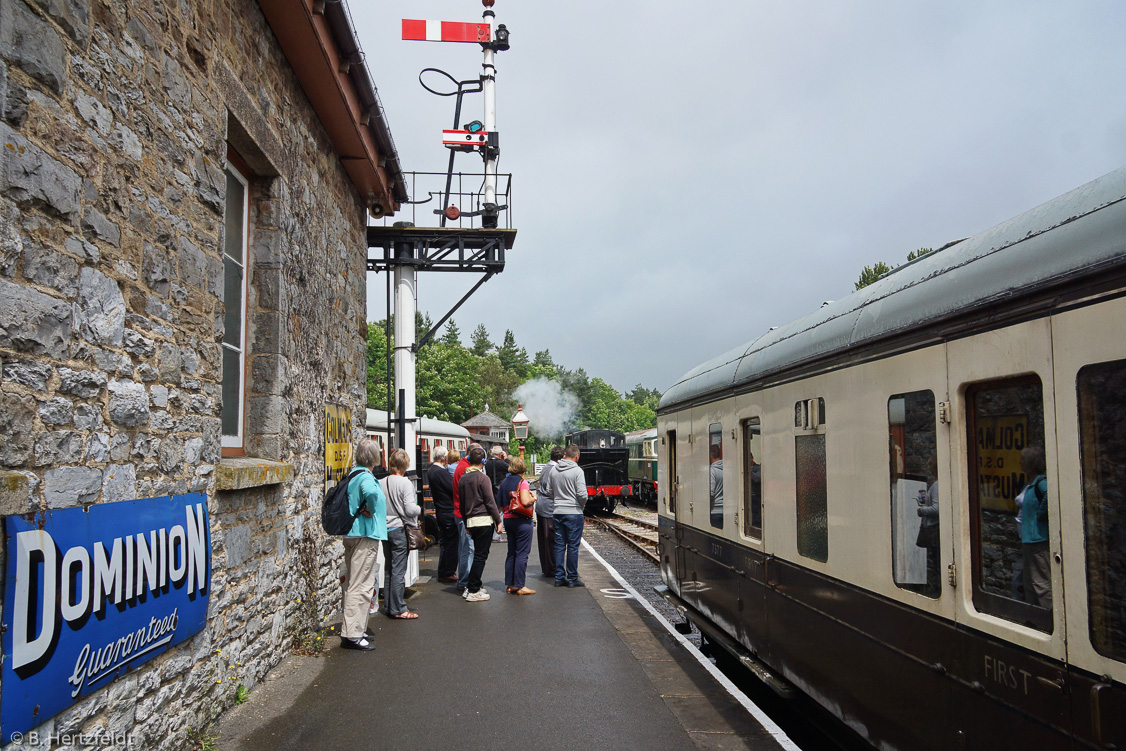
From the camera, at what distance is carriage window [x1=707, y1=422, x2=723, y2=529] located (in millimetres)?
6742

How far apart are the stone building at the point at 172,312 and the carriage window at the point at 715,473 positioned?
3.50m

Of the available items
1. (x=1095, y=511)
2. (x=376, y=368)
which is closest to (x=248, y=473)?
(x=1095, y=511)

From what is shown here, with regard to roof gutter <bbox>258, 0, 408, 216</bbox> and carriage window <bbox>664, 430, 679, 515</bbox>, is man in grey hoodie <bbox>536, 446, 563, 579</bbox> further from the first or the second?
roof gutter <bbox>258, 0, 408, 216</bbox>

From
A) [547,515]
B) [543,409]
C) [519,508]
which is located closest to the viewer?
[519,508]

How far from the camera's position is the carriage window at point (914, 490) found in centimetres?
337

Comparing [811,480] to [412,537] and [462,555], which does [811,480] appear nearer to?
[412,537]

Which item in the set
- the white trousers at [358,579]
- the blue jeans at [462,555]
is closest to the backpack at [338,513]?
the white trousers at [358,579]

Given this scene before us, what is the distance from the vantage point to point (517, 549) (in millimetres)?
9258

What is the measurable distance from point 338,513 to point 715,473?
3239 millimetres

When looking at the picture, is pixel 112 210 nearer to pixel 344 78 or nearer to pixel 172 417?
A: pixel 172 417

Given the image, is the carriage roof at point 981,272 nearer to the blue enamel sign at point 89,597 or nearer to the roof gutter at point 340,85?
the blue enamel sign at point 89,597

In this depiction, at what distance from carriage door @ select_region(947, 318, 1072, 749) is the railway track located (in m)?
10.5

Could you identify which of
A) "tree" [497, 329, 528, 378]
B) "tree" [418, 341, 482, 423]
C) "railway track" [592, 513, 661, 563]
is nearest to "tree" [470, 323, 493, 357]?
"tree" [497, 329, 528, 378]

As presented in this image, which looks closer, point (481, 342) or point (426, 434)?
point (426, 434)
